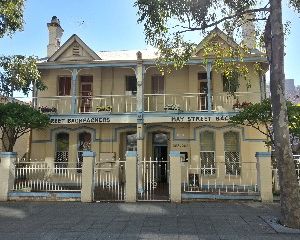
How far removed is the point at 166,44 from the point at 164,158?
8.49 m

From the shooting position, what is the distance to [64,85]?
18.9 meters

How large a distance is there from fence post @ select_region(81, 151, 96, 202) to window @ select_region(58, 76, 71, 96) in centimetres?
816

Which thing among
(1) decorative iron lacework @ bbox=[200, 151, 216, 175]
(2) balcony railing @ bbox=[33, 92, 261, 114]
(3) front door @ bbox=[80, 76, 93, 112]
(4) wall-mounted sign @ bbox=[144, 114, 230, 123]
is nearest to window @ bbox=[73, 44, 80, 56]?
(3) front door @ bbox=[80, 76, 93, 112]

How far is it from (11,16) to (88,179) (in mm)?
6068

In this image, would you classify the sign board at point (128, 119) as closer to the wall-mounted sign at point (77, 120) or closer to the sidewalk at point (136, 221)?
the wall-mounted sign at point (77, 120)

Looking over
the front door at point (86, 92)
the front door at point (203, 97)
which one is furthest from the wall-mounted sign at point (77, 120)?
the front door at point (203, 97)

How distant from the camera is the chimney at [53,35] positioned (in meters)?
20.1

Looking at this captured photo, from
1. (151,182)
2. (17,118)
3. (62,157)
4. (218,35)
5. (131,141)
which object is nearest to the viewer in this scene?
(151,182)

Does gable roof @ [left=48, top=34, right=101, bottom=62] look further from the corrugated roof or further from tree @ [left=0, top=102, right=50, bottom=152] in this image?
tree @ [left=0, top=102, right=50, bottom=152]

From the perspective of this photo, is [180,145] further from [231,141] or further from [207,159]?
[231,141]

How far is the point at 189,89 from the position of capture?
57.9ft

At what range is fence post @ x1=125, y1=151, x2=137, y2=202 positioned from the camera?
11.3 m

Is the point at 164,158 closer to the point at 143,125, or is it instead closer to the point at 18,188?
the point at 143,125

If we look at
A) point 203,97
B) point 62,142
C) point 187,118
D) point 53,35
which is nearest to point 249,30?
point 203,97
